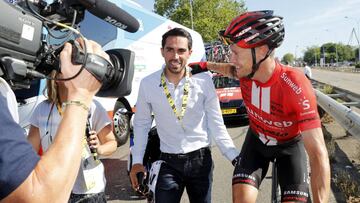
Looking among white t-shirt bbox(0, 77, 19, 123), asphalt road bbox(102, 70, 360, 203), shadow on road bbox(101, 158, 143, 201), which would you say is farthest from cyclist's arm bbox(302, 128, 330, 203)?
shadow on road bbox(101, 158, 143, 201)

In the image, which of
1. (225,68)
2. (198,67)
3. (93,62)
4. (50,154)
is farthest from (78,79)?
(225,68)

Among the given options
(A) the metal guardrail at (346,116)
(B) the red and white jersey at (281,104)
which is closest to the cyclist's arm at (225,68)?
(B) the red and white jersey at (281,104)

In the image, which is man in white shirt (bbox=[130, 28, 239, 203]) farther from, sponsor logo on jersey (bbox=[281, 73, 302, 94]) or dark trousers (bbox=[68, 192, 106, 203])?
sponsor logo on jersey (bbox=[281, 73, 302, 94])

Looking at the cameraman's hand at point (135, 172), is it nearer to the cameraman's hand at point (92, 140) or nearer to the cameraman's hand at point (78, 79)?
the cameraman's hand at point (92, 140)

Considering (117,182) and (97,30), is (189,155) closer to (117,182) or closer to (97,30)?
(117,182)

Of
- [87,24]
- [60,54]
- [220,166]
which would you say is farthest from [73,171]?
[87,24]

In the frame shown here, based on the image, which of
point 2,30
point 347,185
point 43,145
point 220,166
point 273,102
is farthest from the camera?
point 220,166

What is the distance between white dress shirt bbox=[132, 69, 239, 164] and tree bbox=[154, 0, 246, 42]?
138 ft

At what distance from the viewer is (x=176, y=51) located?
321 cm

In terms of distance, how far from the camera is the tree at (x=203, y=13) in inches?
1822

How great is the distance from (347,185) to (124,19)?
4.34m

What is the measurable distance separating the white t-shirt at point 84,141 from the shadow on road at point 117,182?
277 cm

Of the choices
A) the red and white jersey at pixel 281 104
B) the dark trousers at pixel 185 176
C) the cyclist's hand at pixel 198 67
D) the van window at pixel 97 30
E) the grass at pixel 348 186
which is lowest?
the grass at pixel 348 186

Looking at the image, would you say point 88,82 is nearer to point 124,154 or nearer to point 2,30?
point 2,30
